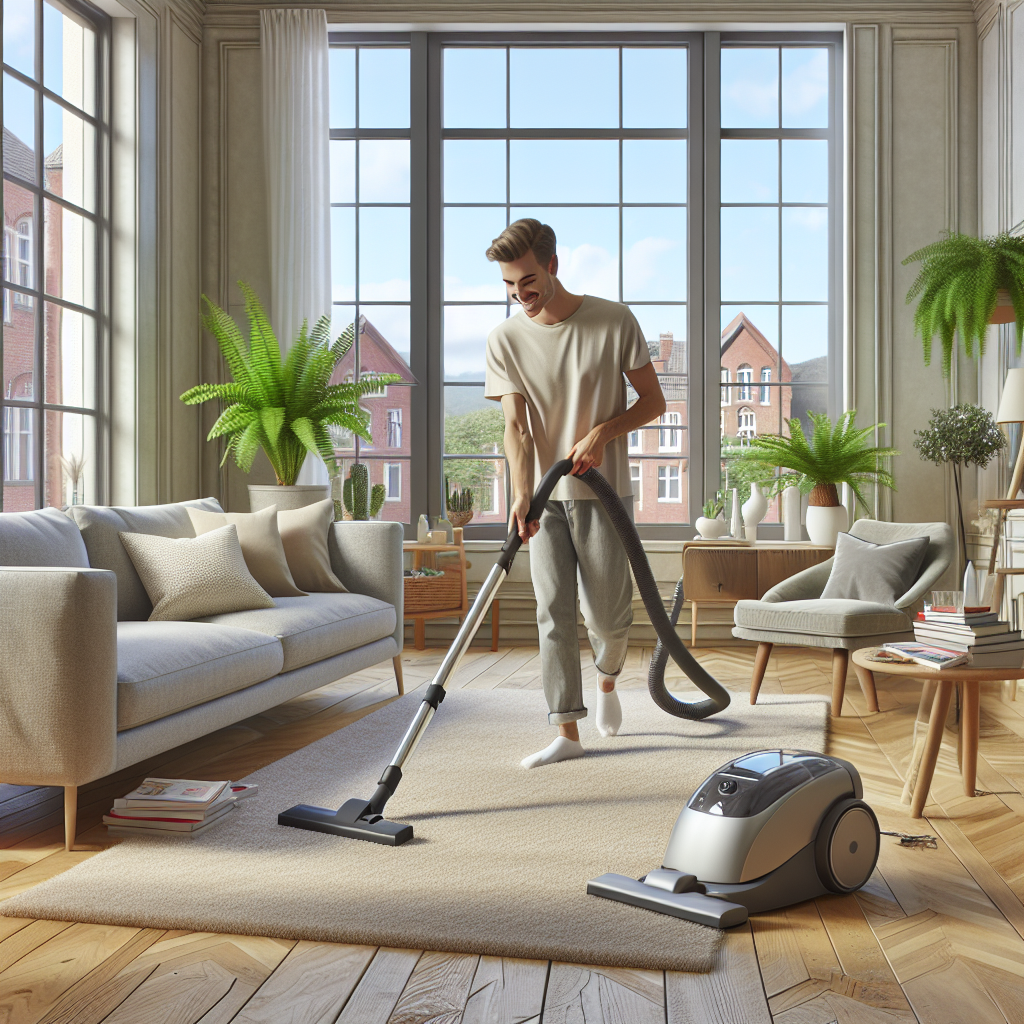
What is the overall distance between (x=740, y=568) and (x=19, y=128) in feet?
12.1

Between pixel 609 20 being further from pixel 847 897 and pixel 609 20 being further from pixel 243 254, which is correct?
pixel 847 897

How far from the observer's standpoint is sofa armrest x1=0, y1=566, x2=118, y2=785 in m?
2.10

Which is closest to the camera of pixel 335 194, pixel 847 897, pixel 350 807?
pixel 847 897

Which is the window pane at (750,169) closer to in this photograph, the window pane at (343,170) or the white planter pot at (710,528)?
the white planter pot at (710,528)

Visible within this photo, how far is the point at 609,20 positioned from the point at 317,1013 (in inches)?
212

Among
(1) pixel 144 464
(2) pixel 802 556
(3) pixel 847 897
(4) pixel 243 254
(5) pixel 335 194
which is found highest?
(5) pixel 335 194

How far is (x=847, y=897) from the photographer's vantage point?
1844 mm

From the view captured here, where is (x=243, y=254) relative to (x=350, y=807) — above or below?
above

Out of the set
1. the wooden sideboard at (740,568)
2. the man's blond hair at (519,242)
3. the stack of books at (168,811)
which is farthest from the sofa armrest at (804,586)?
the stack of books at (168,811)

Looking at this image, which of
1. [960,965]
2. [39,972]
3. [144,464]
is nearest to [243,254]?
[144,464]

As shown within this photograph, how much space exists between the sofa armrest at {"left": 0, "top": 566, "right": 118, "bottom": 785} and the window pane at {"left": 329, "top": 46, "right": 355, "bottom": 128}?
4.34 metres

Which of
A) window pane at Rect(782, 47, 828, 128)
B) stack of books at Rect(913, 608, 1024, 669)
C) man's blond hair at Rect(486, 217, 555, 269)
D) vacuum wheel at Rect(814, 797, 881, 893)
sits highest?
window pane at Rect(782, 47, 828, 128)

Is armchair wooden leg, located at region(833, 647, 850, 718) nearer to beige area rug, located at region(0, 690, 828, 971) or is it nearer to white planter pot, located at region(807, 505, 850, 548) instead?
beige area rug, located at region(0, 690, 828, 971)

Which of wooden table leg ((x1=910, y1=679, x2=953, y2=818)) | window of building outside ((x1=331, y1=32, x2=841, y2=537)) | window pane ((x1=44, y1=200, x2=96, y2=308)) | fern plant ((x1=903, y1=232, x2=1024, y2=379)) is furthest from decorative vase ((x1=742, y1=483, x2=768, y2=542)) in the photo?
window pane ((x1=44, y1=200, x2=96, y2=308))
